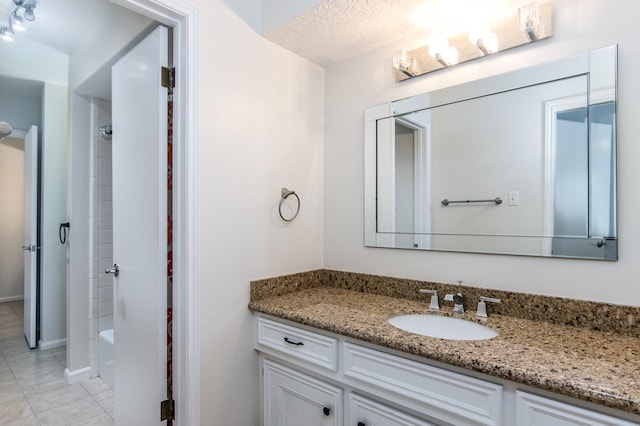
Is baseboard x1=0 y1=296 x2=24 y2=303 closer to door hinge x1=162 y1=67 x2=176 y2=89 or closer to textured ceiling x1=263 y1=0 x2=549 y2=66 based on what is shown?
door hinge x1=162 y1=67 x2=176 y2=89

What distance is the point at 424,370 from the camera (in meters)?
1.14

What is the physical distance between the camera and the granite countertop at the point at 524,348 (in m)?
0.86

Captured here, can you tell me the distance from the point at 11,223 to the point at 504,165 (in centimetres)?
651

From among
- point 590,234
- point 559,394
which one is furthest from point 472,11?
point 559,394

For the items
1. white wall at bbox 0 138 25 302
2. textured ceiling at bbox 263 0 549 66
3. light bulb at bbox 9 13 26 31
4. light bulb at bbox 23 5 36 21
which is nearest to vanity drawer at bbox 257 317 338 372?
textured ceiling at bbox 263 0 549 66

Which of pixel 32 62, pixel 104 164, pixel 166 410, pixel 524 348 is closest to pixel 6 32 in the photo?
pixel 32 62

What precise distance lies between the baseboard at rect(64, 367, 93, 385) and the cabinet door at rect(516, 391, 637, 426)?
2.98 metres

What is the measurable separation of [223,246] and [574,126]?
1536 mm

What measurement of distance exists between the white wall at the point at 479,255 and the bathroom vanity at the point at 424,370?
17 cm

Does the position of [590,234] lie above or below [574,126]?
Answer: below

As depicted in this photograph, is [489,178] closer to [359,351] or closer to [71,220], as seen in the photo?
[359,351]

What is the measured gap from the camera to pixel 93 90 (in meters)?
2.59

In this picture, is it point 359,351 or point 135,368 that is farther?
point 135,368

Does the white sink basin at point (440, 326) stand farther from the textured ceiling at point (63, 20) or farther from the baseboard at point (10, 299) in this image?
the baseboard at point (10, 299)
